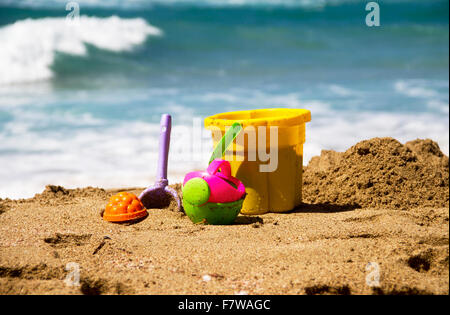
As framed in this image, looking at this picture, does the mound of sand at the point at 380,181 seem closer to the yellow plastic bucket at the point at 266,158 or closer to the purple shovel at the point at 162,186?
the yellow plastic bucket at the point at 266,158

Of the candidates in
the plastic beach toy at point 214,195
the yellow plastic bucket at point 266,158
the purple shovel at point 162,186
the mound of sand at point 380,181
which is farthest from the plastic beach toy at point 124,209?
the mound of sand at point 380,181

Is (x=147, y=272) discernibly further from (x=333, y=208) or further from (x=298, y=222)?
(x=333, y=208)

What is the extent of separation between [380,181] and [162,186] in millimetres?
1489

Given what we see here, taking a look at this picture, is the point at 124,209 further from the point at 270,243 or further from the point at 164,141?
the point at 270,243

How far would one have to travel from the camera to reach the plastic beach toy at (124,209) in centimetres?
305

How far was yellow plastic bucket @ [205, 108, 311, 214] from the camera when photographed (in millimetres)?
3092

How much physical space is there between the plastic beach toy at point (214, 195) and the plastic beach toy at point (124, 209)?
0.35 metres

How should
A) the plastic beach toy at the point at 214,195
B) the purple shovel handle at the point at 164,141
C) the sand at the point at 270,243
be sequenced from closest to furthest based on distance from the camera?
the sand at the point at 270,243 → the plastic beach toy at the point at 214,195 → the purple shovel handle at the point at 164,141

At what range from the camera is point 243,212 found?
128 inches

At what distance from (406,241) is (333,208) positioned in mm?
879

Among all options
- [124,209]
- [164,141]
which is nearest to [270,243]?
[124,209]
